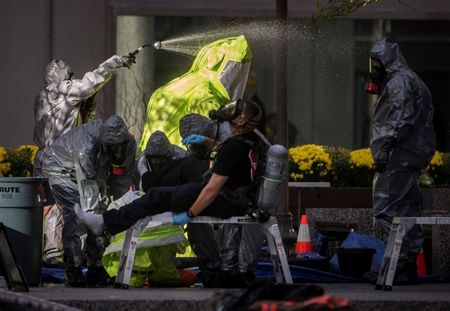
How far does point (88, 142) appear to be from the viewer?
1153 cm

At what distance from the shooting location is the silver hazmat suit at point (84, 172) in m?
11.3

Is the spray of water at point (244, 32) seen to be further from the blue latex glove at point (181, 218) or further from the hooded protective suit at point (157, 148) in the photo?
the blue latex glove at point (181, 218)

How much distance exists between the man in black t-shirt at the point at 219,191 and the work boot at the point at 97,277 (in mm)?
558

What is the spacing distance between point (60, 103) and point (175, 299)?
4945 mm

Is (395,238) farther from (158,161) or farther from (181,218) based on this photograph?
(158,161)

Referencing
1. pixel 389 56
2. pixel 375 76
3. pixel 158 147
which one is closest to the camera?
pixel 158 147

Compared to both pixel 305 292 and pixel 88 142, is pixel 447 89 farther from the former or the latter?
pixel 305 292

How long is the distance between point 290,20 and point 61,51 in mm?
2846

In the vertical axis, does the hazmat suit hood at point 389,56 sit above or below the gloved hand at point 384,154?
above

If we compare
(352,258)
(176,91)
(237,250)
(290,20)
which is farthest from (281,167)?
(290,20)

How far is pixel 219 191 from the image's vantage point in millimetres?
10578

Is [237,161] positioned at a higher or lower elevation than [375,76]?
lower

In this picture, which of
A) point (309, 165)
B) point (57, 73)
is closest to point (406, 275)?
point (57, 73)

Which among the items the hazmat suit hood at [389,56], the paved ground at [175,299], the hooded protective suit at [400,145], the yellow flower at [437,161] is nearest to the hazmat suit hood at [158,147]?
the paved ground at [175,299]
